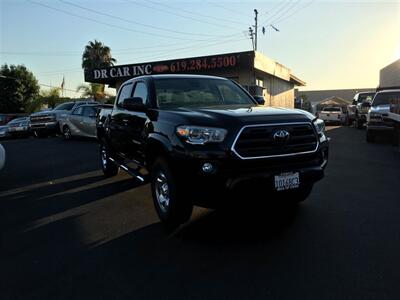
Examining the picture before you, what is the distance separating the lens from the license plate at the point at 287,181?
444 cm

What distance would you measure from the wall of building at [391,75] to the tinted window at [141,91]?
1010 inches

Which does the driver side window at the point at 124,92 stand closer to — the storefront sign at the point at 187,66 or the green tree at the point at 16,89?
the storefront sign at the point at 187,66

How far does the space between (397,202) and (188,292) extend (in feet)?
13.2

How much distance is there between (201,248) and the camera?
4375mm

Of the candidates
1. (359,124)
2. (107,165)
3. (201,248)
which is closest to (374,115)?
(359,124)

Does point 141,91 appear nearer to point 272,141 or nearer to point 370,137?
point 272,141

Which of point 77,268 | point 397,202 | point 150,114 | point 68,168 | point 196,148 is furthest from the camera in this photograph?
point 68,168

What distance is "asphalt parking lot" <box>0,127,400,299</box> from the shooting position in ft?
11.4

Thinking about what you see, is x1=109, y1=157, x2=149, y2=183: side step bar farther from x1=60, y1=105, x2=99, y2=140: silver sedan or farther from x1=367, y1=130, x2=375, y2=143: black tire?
x1=367, y1=130, x2=375, y2=143: black tire

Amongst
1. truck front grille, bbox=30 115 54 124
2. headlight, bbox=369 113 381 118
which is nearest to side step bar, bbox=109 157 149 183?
headlight, bbox=369 113 381 118

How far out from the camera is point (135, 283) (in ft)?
11.8

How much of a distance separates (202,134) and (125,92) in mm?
3226

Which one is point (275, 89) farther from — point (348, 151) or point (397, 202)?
point (397, 202)

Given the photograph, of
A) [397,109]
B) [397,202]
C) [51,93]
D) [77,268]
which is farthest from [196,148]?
[51,93]
